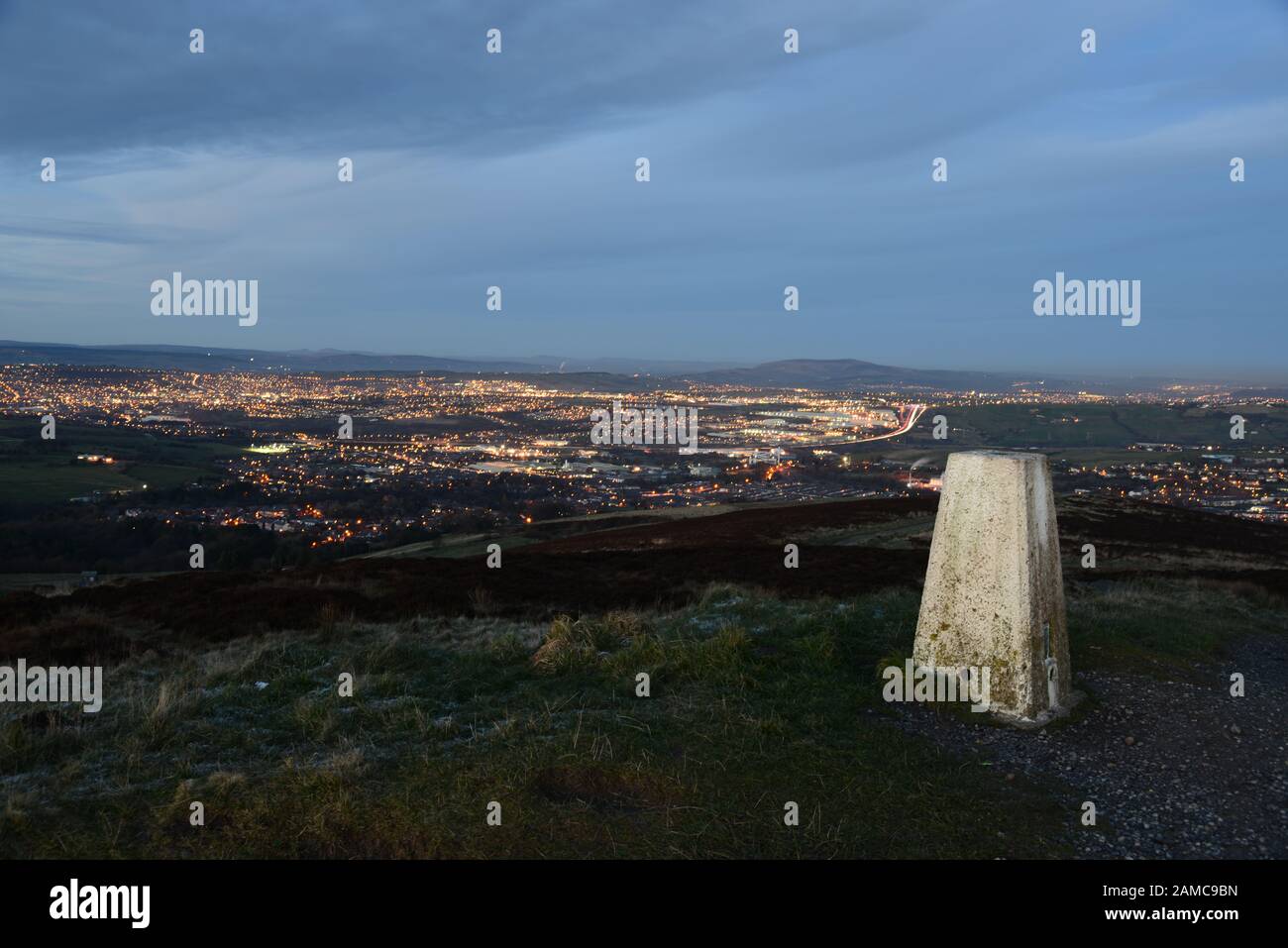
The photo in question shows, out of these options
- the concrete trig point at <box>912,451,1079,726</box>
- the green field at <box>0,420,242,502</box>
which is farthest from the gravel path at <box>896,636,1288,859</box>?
the green field at <box>0,420,242,502</box>

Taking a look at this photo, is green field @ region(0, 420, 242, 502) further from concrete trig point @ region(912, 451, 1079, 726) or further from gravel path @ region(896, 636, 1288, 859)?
gravel path @ region(896, 636, 1288, 859)

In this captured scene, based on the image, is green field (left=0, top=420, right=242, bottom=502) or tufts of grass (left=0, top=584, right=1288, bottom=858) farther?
green field (left=0, top=420, right=242, bottom=502)

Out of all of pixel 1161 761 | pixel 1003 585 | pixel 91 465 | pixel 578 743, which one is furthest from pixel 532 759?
pixel 91 465

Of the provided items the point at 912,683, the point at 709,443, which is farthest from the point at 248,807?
the point at 709,443

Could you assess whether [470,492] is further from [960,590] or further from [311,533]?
A: [960,590]

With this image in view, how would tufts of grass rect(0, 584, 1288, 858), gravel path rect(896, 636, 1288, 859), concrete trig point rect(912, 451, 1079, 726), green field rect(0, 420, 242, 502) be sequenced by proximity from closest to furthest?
1. tufts of grass rect(0, 584, 1288, 858)
2. gravel path rect(896, 636, 1288, 859)
3. concrete trig point rect(912, 451, 1079, 726)
4. green field rect(0, 420, 242, 502)

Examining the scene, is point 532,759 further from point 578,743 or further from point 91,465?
point 91,465

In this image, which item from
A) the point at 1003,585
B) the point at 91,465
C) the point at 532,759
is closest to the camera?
the point at 532,759
